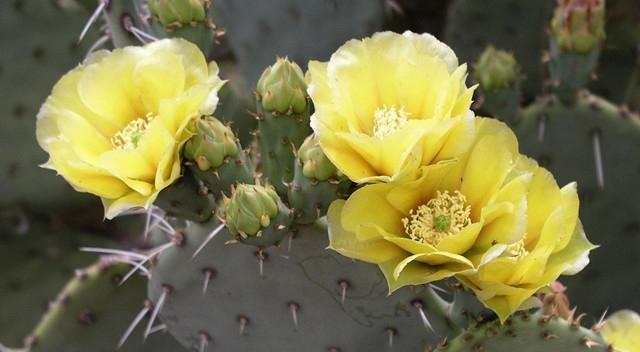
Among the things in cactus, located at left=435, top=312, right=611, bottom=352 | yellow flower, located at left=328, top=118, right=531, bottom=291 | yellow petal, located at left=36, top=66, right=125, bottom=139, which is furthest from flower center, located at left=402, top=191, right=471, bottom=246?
yellow petal, located at left=36, top=66, right=125, bottom=139

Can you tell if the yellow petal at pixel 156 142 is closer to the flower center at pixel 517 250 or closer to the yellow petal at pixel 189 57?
the yellow petal at pixel 189 57

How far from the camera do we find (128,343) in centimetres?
164

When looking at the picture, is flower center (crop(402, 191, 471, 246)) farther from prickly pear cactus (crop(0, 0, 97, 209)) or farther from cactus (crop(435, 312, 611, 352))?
prickly pear cactus (crop(0, 0, 97, 209))

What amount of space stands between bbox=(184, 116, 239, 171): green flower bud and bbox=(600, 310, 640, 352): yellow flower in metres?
0.57

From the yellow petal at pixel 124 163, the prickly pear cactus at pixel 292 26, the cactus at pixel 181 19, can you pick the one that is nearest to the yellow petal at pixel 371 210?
the yellow petal at pixel 124 163

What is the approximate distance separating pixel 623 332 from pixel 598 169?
40 centimetres

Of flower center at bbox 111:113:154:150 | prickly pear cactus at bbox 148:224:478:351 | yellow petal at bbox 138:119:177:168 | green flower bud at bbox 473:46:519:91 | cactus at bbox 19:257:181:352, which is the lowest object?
cactus at bbox 19:257:181:352

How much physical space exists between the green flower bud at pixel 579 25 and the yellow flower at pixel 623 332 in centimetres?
45

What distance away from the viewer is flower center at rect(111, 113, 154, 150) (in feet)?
3.65

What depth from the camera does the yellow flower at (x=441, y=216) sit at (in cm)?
101

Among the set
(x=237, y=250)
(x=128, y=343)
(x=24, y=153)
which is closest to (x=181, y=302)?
(x=237, y=250)

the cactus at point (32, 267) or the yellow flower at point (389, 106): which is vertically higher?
the yellow flower at point (389, 106)

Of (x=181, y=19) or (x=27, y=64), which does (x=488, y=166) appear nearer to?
(x=181, y=19)

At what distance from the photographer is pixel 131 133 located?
113 centimetres
